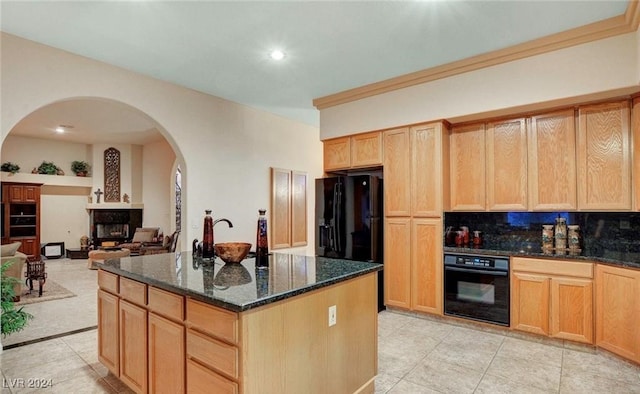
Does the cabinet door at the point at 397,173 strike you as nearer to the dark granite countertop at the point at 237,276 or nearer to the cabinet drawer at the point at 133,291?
the dark granite countertop at the point at 237,276

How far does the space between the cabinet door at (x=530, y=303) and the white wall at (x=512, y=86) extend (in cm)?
173

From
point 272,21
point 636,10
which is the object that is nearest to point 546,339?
point 636,10

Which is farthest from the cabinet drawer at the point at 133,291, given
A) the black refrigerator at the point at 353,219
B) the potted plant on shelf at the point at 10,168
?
the potted plant on shelf at the point at 10,168

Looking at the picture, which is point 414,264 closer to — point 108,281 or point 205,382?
point 205,382

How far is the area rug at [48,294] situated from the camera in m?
4.82

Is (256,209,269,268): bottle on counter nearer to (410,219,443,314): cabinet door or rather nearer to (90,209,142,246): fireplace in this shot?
(410,219,443,314): cabinet door

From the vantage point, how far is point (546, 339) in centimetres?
324

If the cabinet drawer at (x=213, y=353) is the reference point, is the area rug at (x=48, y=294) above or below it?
below

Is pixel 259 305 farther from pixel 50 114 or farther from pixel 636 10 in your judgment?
pixel 50 114

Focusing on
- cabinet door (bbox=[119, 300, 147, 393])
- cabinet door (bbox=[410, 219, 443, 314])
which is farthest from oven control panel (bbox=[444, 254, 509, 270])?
cabinet door (bbox=[119, 300, 147, 393])

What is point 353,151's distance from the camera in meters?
4.57

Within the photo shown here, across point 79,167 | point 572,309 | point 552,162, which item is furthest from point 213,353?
point 79,167

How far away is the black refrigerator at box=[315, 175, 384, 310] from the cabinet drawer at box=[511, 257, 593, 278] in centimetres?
153

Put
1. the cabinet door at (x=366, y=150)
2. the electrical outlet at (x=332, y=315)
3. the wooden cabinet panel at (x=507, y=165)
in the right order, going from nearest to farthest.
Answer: the electrical outlet at (x=332, y=315), the wooden cabinet panel at (x=507, y=165), the cabinet door at (x=366, y=150)
